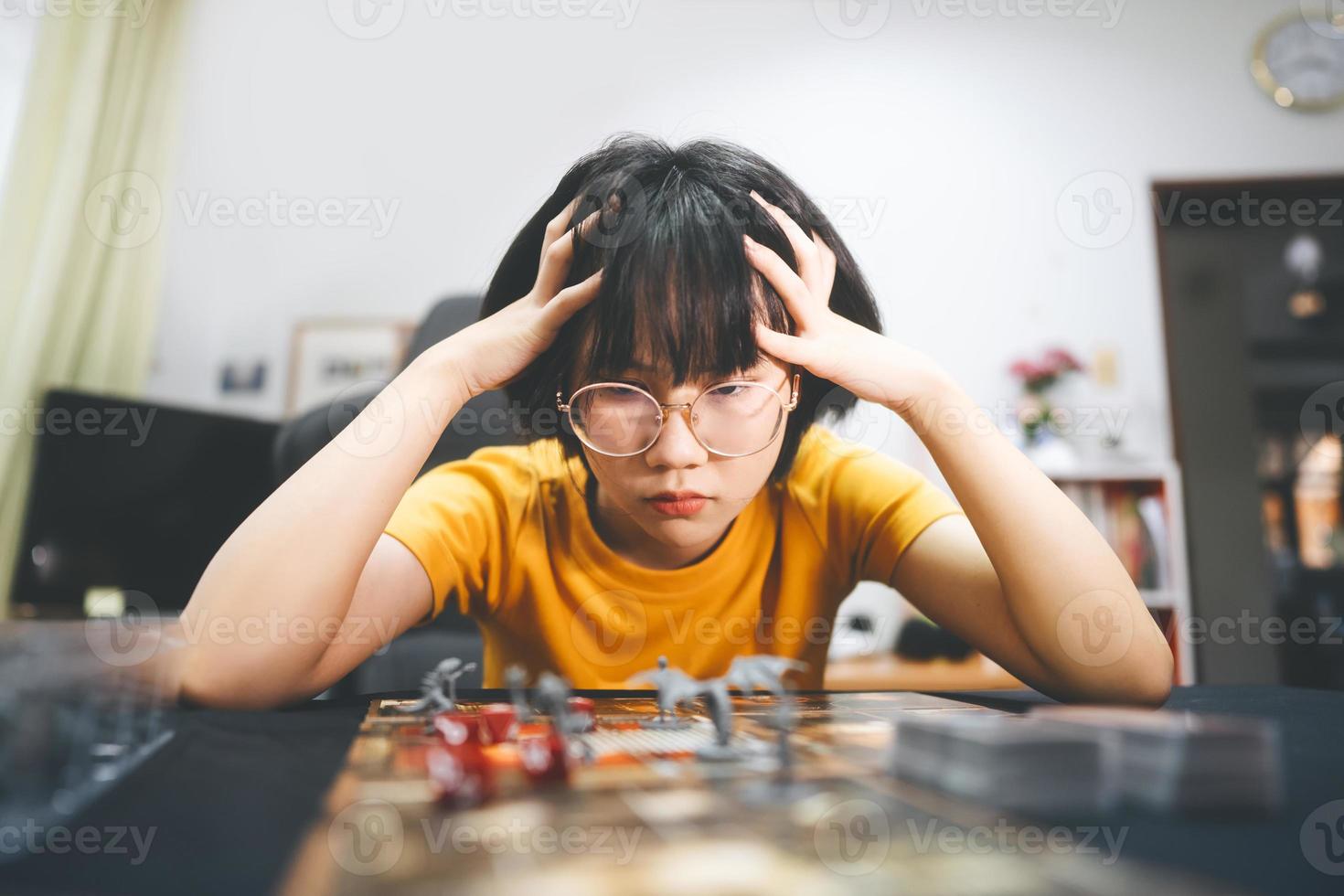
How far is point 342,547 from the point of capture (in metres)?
0.69

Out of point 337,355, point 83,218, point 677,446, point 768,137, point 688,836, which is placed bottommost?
point 688,836

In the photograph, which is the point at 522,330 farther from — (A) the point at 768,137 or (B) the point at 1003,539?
(A) the point at 768,137

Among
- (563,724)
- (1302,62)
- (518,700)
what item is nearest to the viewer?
(563,724)

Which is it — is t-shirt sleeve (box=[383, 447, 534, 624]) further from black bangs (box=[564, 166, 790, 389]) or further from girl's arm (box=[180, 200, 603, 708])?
black bangs (box=[564, 166, 790, 389])

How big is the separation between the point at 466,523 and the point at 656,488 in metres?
0.28

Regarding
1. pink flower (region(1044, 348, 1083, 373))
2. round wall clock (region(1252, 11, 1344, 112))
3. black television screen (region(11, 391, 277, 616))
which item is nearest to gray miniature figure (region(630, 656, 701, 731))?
black television screen (region(11, 391, 277, 616))

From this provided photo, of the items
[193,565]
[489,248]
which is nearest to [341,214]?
[489,248]

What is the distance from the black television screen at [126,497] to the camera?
179cm

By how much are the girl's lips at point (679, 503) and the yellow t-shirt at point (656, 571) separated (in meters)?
0.21

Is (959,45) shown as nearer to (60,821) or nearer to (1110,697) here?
(1110,697)

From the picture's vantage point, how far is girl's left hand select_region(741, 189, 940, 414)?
75cm

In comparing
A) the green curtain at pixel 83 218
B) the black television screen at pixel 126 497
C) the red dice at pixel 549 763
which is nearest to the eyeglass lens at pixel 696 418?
the red dice at pixel 549 763

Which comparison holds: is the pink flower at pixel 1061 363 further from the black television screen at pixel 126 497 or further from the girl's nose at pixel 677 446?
the black television screen at pixel 126 497

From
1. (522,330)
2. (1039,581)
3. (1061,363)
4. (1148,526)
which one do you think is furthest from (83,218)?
(1148,526)
